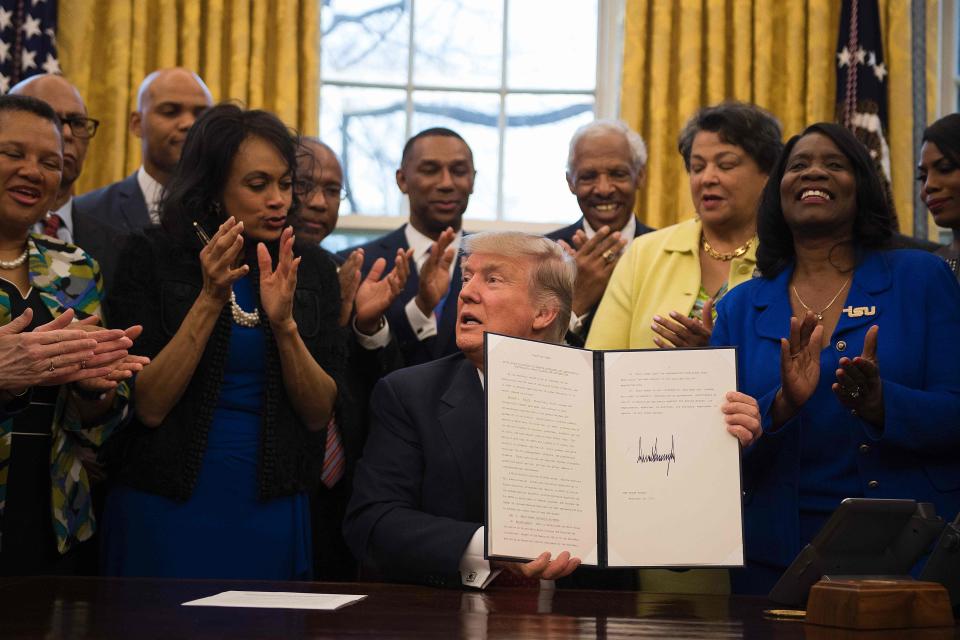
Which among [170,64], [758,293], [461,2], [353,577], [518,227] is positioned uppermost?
[461,2]

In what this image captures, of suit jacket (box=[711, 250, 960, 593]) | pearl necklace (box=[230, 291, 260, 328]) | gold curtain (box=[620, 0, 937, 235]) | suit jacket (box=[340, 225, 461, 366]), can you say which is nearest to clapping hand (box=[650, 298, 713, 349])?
suit jacket (box=[711, 250, 960, 593])

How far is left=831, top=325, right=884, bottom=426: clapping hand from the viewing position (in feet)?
9.03

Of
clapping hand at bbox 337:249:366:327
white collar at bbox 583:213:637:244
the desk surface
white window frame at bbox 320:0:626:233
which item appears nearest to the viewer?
the desk surface

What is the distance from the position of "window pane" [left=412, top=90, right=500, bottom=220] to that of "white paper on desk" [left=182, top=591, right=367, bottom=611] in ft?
14.5

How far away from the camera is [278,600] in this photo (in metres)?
2.23

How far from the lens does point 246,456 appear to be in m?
3.28

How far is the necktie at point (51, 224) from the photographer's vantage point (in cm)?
391

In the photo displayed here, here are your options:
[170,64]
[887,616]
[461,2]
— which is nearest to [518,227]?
[461,2]

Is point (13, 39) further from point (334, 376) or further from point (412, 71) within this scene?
point (334, 376)

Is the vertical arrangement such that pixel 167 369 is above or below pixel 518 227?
below

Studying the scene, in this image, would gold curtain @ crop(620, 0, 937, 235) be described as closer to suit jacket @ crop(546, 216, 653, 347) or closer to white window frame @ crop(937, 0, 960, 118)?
white window frame @ crop(937, 0, 960, 118)

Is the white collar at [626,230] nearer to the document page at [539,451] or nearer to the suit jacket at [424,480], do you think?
the suit jacket at [424,480]

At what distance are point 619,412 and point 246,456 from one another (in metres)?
1.21

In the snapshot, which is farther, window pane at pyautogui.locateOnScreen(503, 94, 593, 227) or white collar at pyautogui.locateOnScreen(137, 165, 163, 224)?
window pane at pyautogui.locateOnScreen(503, 94, 593, 227)
